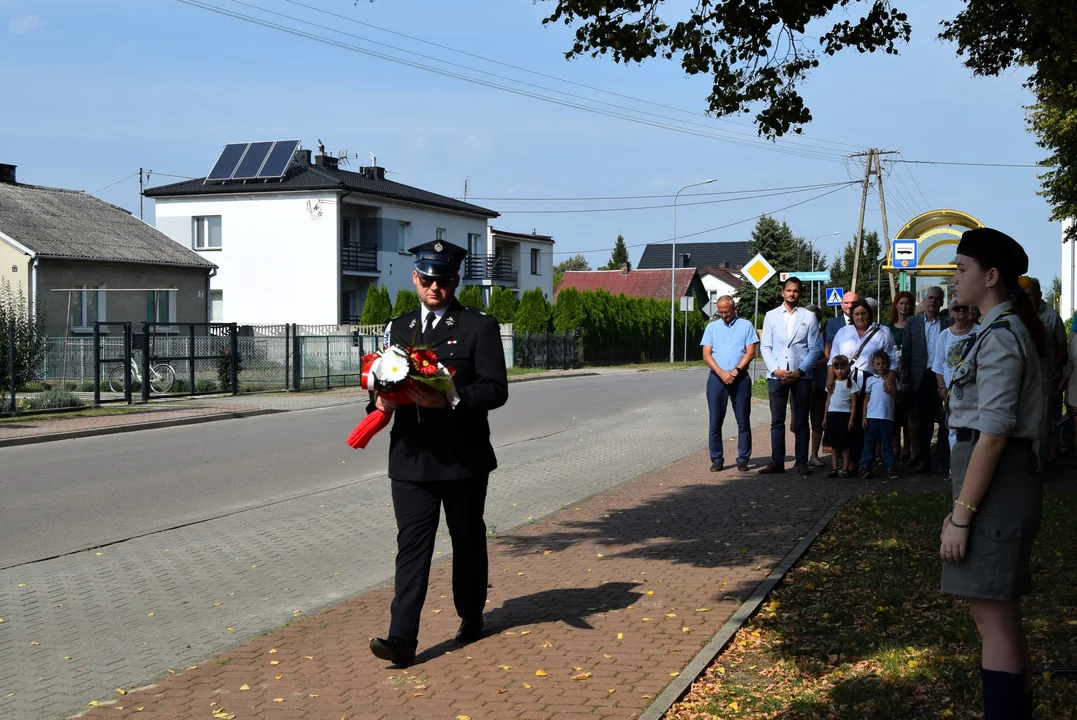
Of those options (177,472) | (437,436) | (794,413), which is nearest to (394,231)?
(177,472)

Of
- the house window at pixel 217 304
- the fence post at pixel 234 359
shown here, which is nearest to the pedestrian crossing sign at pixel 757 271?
the fence post at pixel 234 359

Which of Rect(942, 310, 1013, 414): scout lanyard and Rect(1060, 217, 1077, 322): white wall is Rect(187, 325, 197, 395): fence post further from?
Rect(1060, 217, 1077, 322): white wall

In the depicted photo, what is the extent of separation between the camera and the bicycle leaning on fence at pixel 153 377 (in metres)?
24.0

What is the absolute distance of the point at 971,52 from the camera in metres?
12.3

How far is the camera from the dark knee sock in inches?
152

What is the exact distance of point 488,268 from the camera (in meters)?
60.1

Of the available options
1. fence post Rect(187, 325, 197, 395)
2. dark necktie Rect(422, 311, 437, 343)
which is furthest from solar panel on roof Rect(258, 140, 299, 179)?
dark necktie Rect(422, 311, 437, 343)

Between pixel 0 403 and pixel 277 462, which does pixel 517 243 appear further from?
pixel 277 462

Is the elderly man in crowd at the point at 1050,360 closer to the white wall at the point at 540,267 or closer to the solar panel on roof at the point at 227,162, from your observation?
the solar panel on roof at the point at 227,162

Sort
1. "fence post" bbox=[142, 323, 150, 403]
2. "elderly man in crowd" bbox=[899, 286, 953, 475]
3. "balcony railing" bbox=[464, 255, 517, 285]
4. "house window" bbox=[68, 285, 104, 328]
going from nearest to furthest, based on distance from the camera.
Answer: "elderly man in crowd" bbox=[899, 286, 953, 475] → "fence post" bbox=[142, 323, 150, 403] → "house window" bbox=[68, 285, 104, 328] → "balcony railing" bbox=[464, 255, 517, 285]

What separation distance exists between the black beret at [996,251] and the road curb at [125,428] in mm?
15746

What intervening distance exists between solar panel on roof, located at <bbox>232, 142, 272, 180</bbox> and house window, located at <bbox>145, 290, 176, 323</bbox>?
1089 centimetres

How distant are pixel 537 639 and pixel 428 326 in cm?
172

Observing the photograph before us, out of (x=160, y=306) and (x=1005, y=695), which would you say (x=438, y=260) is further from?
(x=160, y=306)
